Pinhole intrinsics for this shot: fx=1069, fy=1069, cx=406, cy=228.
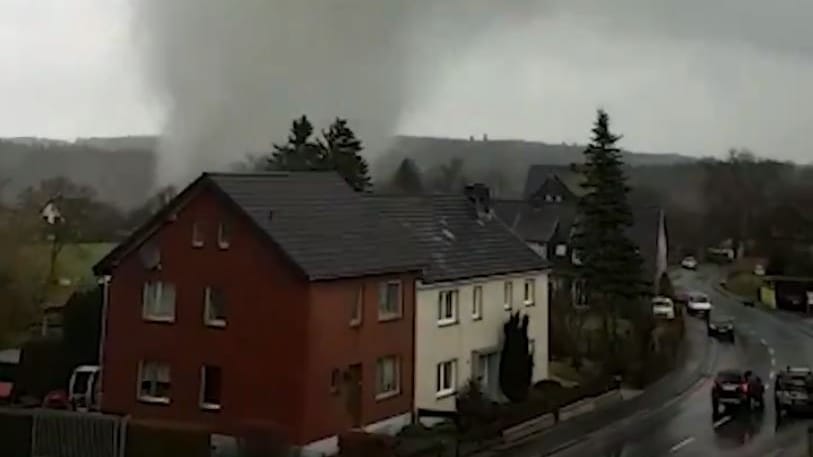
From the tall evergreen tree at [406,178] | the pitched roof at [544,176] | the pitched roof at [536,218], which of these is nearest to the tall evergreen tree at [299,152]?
the pitched roof at [536,218]

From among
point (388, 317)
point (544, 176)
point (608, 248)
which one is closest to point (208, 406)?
point (388, 317)

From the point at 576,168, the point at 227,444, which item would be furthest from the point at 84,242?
the point at 227,444

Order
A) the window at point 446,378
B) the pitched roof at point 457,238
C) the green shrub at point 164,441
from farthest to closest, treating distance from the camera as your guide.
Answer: the pitched roof at point 457,238 → the window at point 446,378 → the green shrub at point 164,441

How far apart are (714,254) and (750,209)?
271 inches

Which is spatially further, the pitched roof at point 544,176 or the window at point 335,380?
the pitched roof at point 544,176

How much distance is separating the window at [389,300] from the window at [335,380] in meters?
2.73

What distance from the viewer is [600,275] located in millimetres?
56156

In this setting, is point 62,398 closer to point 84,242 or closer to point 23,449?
point 23,449

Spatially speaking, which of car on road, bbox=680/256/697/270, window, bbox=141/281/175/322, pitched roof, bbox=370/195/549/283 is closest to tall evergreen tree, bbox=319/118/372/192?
pitched roof, bbox=370/195/549/283

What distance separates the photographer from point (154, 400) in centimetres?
3312

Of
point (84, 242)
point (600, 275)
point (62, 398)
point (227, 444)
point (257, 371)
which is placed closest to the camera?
point (227, 444)

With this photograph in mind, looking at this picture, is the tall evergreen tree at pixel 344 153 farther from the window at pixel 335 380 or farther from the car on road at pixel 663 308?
the window at pixel 335 380

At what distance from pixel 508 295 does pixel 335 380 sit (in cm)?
1221

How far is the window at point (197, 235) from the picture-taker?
33.1 metres
